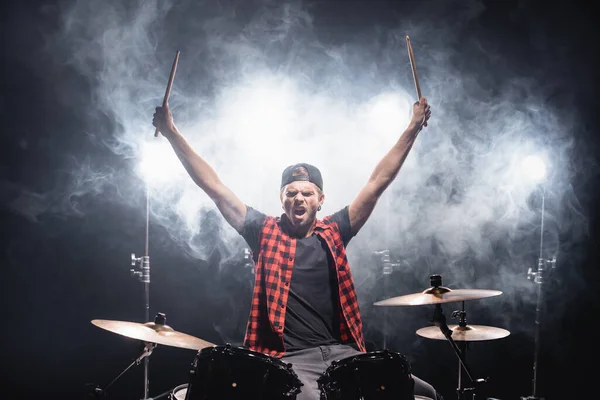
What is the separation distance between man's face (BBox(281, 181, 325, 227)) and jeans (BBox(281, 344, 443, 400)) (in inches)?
35.4

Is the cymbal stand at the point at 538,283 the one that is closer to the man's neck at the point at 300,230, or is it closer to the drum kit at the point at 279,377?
the man's neck at the point at 300,230

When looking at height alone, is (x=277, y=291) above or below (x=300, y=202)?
below

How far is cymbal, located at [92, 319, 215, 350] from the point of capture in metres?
2.90

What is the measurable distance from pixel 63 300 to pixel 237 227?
7.66 ft

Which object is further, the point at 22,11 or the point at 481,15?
the point at 481,15

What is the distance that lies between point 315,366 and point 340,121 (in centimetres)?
307

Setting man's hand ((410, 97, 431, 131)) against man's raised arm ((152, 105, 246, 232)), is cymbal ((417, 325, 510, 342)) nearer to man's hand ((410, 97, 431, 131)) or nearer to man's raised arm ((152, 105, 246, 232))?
man's hand ((410, 97, 431, 131))

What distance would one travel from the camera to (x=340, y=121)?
17.5ft

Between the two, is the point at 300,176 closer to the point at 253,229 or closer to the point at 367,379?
the point at 253,229

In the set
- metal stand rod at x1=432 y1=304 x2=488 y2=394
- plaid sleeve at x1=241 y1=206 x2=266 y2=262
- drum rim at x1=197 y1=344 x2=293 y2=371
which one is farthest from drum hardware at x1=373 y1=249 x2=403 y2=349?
drum rim at x1=197 y1=344 x2=293 y2=371

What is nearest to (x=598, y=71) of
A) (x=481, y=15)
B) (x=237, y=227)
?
(x=481, y=15)

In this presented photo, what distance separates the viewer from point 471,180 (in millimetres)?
5496

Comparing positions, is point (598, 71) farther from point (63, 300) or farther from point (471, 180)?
point (63, 300)

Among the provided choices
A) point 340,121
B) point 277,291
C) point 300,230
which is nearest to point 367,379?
point 277,291
